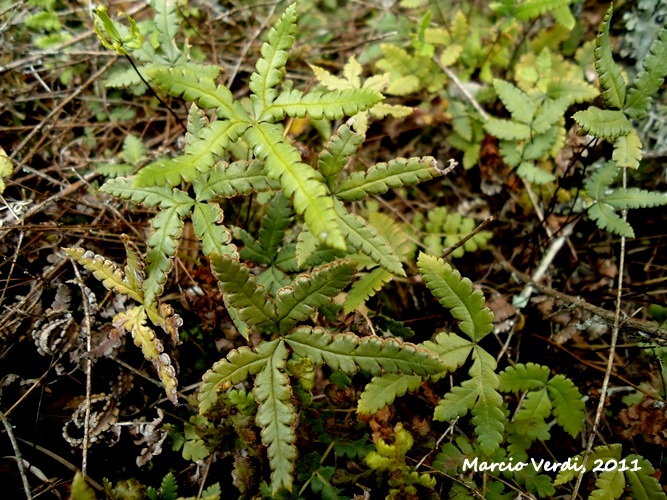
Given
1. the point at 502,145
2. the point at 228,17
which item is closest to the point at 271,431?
the point at 502,145

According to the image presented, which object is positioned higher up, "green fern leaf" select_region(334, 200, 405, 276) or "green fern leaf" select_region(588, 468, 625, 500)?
"green fern leaf" select_region(334, 200, 405, 276)

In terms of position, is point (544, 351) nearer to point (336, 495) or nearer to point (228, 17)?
point (336, 495)

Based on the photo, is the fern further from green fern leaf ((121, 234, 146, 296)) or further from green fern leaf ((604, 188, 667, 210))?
green fern leaf ((604, 188, 667, 210))

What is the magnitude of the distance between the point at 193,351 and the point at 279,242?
2.61 ft

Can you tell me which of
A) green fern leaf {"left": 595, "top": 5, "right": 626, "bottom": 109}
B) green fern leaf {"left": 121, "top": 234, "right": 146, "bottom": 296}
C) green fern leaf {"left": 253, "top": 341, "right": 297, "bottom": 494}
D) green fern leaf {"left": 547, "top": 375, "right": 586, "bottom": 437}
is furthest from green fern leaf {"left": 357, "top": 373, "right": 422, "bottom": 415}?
green fern leaf {"left": 595, "top": 5, "right": 626, "bottom": 109}

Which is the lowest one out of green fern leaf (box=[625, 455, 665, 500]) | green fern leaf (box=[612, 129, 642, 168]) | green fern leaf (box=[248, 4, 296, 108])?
green fern leaf (box=[625, 455, 665, 500])

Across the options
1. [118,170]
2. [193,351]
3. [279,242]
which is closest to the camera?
[279,242]

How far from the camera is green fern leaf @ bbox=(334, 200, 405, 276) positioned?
1880 mm

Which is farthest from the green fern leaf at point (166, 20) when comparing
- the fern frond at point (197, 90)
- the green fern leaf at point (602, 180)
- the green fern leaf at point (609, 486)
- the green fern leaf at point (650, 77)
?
the green fern leaf at point (609, 486)

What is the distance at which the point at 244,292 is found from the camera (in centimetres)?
176

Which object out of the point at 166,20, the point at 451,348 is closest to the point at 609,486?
the point at 451,348

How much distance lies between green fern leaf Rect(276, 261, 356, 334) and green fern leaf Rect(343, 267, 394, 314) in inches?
13.4

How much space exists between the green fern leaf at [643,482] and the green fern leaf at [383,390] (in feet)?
3.65

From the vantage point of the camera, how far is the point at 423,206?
9.98 ft
